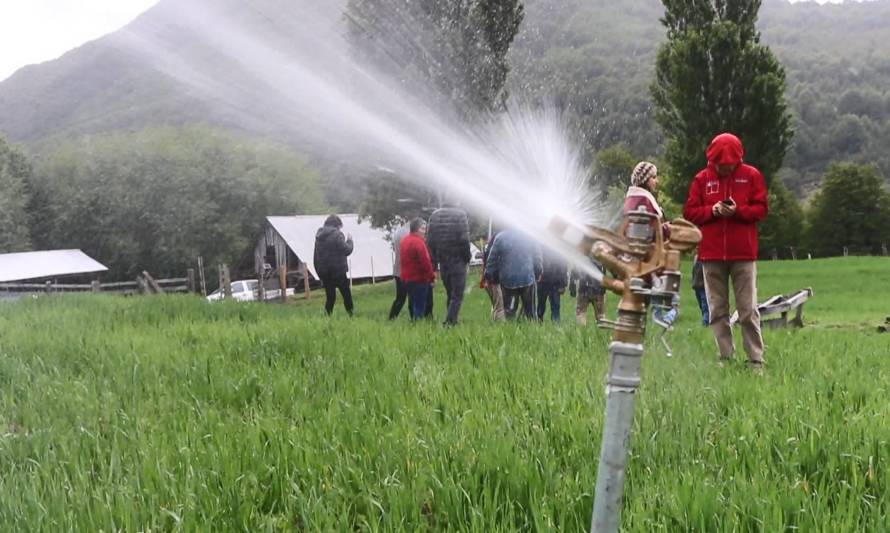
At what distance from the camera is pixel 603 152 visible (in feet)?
241

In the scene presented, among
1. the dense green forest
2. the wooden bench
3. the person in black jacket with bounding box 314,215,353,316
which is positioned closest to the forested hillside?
the dense green forest

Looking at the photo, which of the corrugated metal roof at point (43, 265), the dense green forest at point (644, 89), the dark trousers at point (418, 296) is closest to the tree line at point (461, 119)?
the dense green forest at point (644, 89)

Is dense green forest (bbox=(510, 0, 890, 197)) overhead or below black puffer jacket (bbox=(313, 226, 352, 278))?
overhead

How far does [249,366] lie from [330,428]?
88.1 inches

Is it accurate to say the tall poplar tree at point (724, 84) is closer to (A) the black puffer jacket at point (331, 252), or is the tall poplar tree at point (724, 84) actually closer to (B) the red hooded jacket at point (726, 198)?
(A) the black puffer jacket at point (331, 252)

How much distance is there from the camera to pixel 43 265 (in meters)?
49.3

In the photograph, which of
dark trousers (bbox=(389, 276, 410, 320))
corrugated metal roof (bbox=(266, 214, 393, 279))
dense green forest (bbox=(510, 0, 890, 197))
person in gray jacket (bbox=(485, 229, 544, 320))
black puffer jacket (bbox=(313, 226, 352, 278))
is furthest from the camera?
corrugated metal roof (bbox=(266, 214, 393, 279))

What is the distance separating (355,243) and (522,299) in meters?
44.4

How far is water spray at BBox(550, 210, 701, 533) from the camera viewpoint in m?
1.65

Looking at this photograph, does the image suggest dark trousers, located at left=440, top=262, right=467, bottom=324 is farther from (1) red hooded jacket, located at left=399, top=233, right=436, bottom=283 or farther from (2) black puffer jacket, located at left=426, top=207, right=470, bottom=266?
(1) red hooded jacket, located at left=399, top=233, right=436, bottom=283

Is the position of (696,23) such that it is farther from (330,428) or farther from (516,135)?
(330,428)

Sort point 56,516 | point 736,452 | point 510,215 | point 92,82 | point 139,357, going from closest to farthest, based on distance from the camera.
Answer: point 56,516 < point 736,452 < point 510,215 < point 139,357 < point 92,82

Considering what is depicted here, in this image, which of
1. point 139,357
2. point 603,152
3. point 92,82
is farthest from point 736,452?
point 92,82

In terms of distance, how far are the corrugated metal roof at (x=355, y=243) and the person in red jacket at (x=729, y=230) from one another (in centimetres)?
4672
